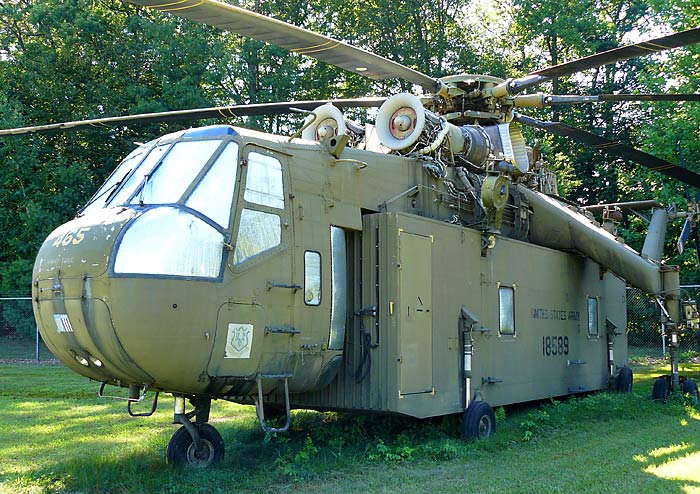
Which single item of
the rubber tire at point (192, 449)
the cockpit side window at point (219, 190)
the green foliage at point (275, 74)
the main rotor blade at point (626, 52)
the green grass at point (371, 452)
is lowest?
the green grass at point (371, 452)

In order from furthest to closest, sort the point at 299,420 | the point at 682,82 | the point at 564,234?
the point at 682,82, the point at 564,234, the point at 299,420

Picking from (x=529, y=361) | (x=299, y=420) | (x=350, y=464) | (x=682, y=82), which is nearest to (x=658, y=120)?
(x=682, y=82)

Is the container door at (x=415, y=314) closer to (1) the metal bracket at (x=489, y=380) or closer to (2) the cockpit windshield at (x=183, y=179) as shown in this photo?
(1) the metal bracket at (x=489, y=380)

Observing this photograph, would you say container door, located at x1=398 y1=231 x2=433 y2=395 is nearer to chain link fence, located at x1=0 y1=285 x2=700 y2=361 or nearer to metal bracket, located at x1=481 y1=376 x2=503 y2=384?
metal bracket, located at x1=481 y1=376 x2=503 y2=384

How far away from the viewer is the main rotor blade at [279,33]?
5652 mm

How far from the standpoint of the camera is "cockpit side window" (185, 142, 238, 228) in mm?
6008

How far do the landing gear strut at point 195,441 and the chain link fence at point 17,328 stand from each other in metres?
15.7

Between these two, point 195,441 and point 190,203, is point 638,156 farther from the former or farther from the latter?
point 195,441

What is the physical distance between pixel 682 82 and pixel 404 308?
1652 centimetres

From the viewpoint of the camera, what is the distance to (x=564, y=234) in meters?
11.0

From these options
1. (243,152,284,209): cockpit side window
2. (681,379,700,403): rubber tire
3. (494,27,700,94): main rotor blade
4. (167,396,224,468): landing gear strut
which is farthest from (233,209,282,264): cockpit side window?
(681,379,700,403): rubber tire

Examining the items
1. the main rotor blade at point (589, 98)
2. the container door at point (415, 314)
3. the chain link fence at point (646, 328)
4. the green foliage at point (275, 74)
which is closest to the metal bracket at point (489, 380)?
the container door at point (415, 314)

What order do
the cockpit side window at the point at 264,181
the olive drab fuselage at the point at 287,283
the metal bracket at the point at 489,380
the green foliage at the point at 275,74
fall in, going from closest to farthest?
the olive drab fuselage at the point at 287,283, the cockpit side window at the point at 264,181, the metal bracket at the point at 489,380, the green foliage at the point at 275,74

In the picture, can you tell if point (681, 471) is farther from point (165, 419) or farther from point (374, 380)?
point (165, 419)
